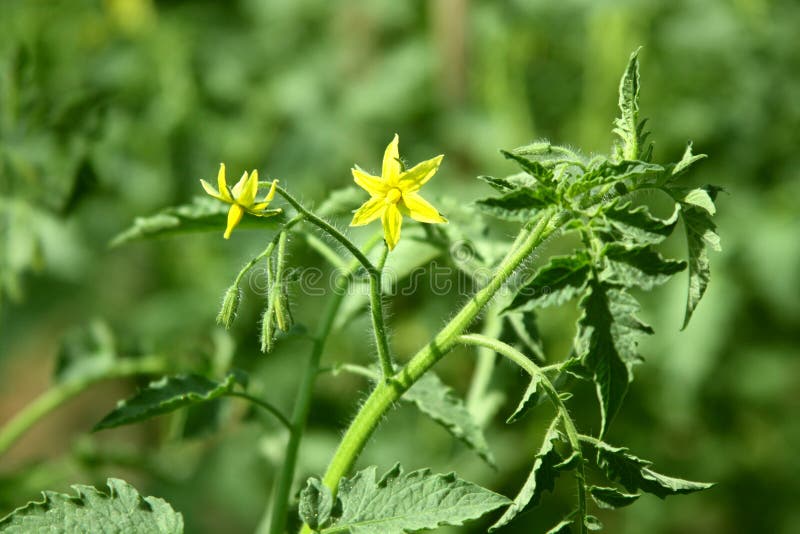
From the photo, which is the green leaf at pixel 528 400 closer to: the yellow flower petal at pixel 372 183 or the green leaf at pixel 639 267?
the green leaf at pixel 639 267

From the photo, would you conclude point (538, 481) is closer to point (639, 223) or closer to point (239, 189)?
point (639, 223)

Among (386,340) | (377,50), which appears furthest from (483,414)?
(377,50)

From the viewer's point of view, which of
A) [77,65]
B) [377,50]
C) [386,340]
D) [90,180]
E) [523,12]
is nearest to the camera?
[386,340]

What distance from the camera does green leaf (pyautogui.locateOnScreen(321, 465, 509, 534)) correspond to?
116cm

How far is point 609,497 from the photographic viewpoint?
118 cm

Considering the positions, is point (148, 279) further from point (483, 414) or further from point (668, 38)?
point (483, 414)

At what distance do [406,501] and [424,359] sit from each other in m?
0.19

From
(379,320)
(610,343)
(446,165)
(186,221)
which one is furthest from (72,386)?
(446,165)

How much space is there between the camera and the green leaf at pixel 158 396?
1.40m

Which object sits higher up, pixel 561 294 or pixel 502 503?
pixel 561 294

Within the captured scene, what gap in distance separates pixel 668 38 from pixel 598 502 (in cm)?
351

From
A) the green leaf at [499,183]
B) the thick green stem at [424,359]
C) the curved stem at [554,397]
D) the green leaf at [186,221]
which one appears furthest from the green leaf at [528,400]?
the green leaf at [186,221]

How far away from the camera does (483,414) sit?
1.76 meters

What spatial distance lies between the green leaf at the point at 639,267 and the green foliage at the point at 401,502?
308 mm
